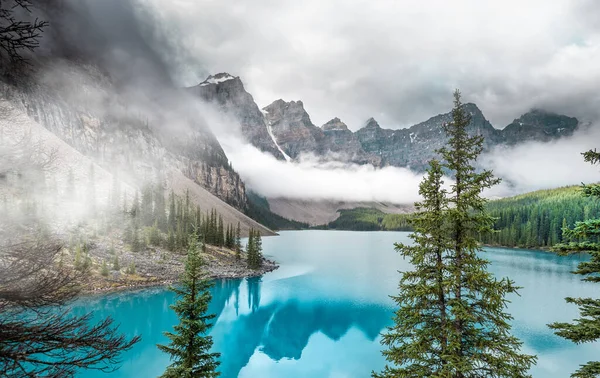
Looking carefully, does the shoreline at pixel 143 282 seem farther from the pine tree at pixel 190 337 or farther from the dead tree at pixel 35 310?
the dead tree at pixel 35 310

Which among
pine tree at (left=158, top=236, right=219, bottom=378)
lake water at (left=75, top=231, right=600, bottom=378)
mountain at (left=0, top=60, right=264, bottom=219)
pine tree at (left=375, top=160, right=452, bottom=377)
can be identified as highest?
mountain at (left=0, top=60, right=264, bottom=219)

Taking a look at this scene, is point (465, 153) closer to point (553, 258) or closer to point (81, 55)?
point (553, 258)

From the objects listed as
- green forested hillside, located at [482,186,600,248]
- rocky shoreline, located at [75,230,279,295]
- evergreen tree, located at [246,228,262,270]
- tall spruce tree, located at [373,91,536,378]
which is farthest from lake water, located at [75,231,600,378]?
green forested hillside, located at [482,186,600,248]

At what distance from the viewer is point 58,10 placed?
177250 mm

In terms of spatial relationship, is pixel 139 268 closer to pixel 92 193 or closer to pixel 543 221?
pixel 92 193

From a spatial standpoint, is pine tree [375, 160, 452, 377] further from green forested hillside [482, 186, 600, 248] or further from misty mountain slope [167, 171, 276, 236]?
misty mountain slope [167, 171, 276, 236]

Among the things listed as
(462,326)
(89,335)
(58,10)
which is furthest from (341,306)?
(58,10)

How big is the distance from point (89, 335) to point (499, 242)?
535 ft

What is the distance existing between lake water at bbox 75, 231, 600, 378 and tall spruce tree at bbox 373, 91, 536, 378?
2297cm

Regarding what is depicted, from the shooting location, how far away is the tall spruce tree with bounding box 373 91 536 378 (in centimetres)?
969

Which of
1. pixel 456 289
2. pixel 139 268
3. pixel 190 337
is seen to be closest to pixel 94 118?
pixel 139 268

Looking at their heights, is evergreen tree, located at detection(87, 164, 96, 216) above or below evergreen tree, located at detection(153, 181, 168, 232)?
above

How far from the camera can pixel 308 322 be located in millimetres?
44656

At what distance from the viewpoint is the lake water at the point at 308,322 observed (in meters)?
31.2
